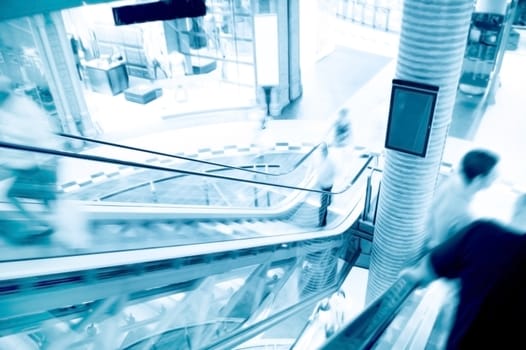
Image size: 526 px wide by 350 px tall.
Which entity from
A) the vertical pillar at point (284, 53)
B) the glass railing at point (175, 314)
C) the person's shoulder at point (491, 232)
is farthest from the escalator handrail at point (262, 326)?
the vertical pillar at point (284, 53)

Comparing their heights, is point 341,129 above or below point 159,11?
below

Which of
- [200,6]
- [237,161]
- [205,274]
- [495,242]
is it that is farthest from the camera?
[237,161]

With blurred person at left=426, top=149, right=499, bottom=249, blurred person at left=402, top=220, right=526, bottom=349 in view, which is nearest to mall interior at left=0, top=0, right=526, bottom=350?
blurred person at left=402, top=220, right=526, bottom=349

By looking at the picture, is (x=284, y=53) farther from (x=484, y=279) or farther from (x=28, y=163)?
(x=484, y=279)

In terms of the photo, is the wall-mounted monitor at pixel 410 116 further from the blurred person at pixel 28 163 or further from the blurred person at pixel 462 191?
the blurred person at pixel 28 163

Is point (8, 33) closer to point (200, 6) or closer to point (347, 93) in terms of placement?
point (200, 6)

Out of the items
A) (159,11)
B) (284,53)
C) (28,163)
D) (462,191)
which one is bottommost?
(284,53)

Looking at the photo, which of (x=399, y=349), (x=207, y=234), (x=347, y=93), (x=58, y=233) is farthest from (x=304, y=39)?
(x=399, y=349)

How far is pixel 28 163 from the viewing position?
10.5 ft

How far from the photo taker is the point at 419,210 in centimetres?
506

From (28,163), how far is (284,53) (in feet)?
23.5

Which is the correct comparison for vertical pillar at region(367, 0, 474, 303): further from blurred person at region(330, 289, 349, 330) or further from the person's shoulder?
the person's shoulder

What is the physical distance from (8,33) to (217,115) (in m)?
4.62

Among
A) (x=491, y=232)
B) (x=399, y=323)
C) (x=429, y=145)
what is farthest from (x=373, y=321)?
(x=429, y=145)
